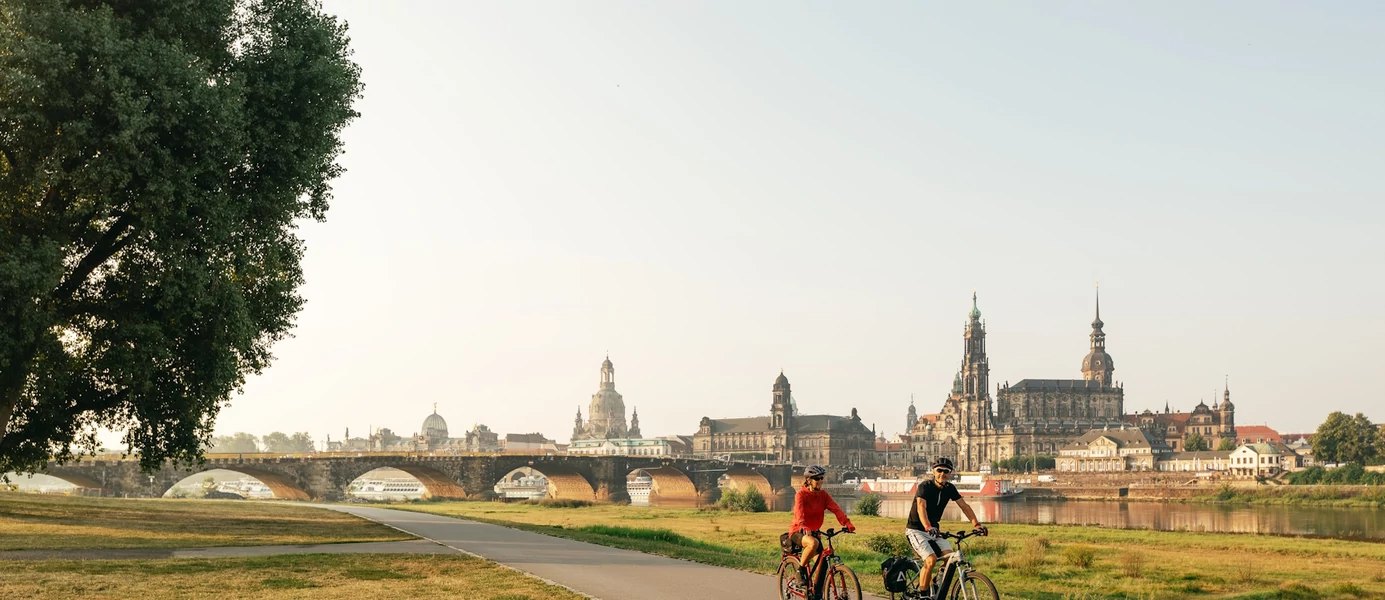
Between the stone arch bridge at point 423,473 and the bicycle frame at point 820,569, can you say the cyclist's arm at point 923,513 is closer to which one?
the bicycle frame at point 820,569

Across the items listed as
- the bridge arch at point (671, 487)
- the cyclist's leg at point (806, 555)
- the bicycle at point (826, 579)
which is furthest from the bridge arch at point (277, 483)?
the cyclist's leg at point (806, 555)

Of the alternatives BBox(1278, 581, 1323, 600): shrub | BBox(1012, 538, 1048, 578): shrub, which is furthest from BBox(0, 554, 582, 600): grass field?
BBox(1278, 581, 1323, 600): shrub

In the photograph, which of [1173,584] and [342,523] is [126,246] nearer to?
[342,523]

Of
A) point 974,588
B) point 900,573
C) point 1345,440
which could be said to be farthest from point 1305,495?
point 974,588

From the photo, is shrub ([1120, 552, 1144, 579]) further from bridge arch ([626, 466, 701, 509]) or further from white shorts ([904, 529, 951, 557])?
bridge arch ([626, 466, 701, 509])

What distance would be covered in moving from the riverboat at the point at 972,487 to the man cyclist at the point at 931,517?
119 meters

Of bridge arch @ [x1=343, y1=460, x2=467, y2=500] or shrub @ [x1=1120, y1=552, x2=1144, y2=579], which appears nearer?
shrub @ [x1=1120, y1=552, x2=1144, y2=579]

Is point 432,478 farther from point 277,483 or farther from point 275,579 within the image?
point 275,579

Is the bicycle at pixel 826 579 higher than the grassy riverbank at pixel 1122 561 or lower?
higher

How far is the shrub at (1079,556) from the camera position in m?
29.6

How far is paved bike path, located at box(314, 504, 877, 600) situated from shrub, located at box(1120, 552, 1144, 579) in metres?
12.5

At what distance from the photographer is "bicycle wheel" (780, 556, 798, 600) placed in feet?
45.5

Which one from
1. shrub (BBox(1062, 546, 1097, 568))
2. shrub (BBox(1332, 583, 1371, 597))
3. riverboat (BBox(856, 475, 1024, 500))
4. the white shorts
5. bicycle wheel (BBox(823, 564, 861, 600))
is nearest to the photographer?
the white shorts

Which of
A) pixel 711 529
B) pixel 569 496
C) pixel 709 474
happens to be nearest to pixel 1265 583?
pixel 711 529
